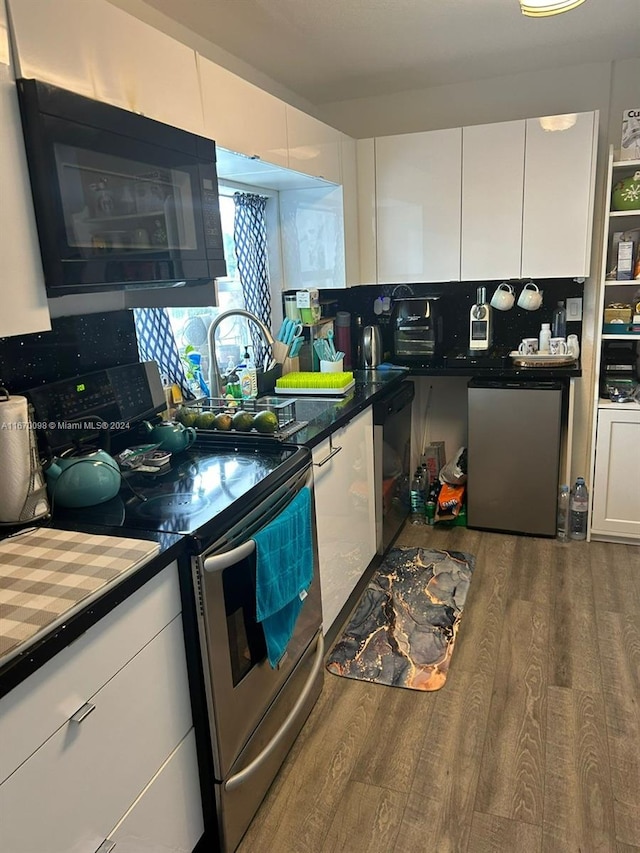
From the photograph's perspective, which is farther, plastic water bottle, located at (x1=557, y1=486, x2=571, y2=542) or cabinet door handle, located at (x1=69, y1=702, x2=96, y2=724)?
plastic water bottle, located at (x1=557, y1=486, x2=571, y2=542)

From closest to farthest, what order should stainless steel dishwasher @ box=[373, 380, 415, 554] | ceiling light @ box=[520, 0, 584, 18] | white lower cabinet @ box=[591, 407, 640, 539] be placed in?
ceiling light @ box=[520, 0, 584, 18] < stainless steel dishwasher @ box=[373, 380, 415, 554] < white lower cabinet @ box=[591, 407, 640, 539]

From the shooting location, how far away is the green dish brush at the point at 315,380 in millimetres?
2762

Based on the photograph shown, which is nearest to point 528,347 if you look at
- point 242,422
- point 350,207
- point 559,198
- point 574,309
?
point 574,309

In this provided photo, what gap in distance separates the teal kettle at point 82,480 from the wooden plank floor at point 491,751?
102 centimetres

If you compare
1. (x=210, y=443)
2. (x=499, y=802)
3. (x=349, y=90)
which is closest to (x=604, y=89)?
(x=349, y=90)

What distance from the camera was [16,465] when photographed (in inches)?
54.7

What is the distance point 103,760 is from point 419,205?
2.97m

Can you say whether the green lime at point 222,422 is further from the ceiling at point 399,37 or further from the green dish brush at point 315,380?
the ceiling at point 399,37

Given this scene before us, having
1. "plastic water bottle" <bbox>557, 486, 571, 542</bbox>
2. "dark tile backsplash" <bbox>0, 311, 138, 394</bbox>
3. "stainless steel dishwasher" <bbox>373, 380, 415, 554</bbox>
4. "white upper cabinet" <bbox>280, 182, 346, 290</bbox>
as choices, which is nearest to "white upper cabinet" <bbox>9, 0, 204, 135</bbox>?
"dark tile backsplash" <bbox>0, 311, 138, 394</bbox>

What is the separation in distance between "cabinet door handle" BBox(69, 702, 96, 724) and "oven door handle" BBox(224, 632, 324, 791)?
593 millimetres

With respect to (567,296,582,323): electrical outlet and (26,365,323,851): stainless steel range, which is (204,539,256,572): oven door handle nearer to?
(26,365,323,851): stainless steel range

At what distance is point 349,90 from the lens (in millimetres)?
3396

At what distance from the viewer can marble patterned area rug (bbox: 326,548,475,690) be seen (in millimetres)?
2305

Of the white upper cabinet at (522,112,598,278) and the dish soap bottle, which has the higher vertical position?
the white upper cabinet at (522,112,598,278)
